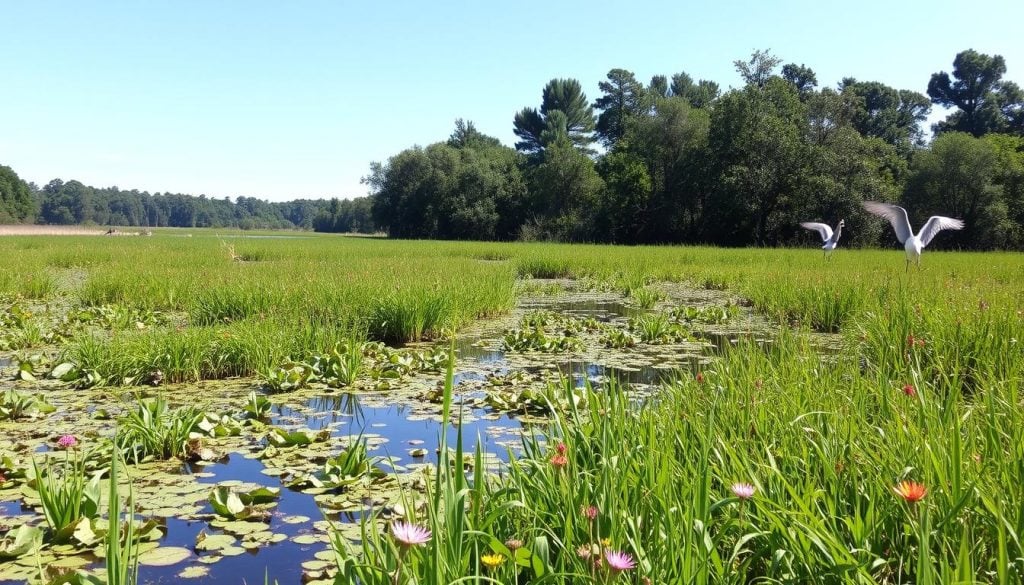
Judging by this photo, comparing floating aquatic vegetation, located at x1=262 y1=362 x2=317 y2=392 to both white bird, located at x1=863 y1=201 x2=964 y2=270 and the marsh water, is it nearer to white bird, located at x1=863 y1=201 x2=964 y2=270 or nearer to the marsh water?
the marsh water

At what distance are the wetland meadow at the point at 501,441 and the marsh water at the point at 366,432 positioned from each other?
0.07 ft

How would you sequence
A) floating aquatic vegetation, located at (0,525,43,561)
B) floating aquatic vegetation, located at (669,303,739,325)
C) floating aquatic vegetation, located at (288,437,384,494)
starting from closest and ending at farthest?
floating aquatic vegetation, located at (0,525,43,561), floating aquatic vegetation, located at (288,437,384,494), floating aquatic vegetation, located at (669,303,739,325)

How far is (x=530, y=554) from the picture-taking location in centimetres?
187

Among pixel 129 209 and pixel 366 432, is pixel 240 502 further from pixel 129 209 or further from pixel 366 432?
pixel 129 209

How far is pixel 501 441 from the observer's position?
439 centimetres

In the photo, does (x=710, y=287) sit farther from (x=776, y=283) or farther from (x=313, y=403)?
(x=313, y=403)

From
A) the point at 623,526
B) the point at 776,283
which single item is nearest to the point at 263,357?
the point at 623,526

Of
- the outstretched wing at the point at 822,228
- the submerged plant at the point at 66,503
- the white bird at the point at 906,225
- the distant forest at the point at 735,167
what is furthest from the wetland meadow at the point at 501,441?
the distant forest at the point at 735,167

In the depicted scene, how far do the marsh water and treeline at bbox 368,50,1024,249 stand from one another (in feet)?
94.5

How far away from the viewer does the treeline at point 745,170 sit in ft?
114

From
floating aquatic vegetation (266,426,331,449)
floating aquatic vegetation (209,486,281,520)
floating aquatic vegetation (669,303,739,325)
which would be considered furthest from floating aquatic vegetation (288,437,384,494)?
floating aquatic vegetation (669,303,739,325)

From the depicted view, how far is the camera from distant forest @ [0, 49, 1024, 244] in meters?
34.8

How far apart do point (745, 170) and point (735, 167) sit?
2.11 feet

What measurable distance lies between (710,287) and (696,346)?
789 cm
